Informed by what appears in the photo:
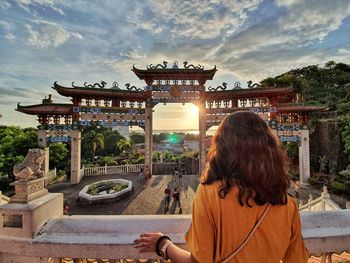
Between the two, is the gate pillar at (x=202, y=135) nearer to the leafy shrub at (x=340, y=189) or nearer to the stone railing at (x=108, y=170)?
the stone railing at (x=108, y=170)

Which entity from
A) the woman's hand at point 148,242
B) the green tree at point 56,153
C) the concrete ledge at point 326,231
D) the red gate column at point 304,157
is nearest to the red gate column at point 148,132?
the green tree at point 56,153

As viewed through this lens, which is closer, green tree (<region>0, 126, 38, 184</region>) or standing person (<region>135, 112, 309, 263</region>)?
standing person (<region>135, 112, 309, 263</region>)

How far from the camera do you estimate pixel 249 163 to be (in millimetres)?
1174

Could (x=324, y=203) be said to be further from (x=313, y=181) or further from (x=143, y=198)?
(x=313, y=181)

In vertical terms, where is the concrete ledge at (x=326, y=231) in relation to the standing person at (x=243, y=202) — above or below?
below

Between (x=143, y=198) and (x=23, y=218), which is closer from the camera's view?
A: (x=23, y=218)

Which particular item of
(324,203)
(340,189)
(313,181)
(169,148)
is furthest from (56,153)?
(169,148)

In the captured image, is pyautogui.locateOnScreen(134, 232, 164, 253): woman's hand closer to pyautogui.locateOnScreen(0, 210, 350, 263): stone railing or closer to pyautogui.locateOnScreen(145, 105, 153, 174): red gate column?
pyautogui.locateOnScreen(0, 210, 350, 263): stone railing

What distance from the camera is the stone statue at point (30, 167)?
94.0 inches

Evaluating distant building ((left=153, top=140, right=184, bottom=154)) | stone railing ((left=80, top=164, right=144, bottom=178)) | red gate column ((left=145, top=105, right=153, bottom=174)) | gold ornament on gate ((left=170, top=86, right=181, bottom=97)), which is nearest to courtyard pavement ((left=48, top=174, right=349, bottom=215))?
stone railing ((left=80, top=164, right=144, bottom=178))

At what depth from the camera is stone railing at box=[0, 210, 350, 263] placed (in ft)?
6.96

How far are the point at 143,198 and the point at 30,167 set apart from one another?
37.1 feet

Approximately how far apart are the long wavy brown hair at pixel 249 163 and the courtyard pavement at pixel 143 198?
406 inches

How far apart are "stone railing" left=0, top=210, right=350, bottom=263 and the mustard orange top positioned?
1.00m
